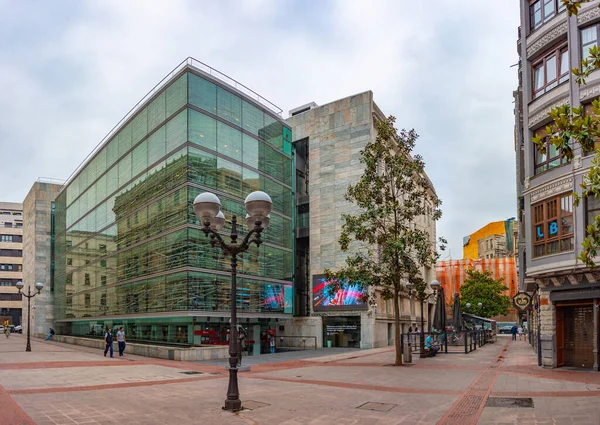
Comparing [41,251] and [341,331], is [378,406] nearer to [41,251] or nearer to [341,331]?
[341,331]

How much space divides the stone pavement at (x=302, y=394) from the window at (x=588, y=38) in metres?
11.8

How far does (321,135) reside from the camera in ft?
134

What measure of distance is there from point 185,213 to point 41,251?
4226cm

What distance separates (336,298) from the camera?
3781 centimetres

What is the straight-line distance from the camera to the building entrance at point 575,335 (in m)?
19.4

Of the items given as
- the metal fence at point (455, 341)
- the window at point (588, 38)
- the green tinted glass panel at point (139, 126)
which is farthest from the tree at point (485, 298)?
the window at point (588, 38)

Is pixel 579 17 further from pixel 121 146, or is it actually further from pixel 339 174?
pixel 121 146

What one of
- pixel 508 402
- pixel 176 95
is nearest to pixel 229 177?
pixel 176 95

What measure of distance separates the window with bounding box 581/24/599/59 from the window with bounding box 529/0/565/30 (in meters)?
1.63

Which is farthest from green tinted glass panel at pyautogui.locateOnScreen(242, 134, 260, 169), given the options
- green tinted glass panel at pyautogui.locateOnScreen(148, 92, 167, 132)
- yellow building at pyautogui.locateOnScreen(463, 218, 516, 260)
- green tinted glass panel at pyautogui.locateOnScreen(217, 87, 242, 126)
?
yellow building at pyautogui.locateOnScreen(463, 218, 516, 260)

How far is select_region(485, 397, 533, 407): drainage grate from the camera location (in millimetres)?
11844

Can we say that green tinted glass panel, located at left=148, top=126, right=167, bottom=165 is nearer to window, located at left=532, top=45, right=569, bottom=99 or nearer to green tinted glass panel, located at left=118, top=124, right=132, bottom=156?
green tinted glass panel, located at left=118, top=124, right=132, bottom=156

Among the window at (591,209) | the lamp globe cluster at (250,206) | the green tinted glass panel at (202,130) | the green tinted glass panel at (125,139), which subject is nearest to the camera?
the lamp globe cluster at (250,206)

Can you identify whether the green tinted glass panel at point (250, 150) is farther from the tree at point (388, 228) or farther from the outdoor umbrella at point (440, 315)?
the outdoor umbrella at point (440, 315)
